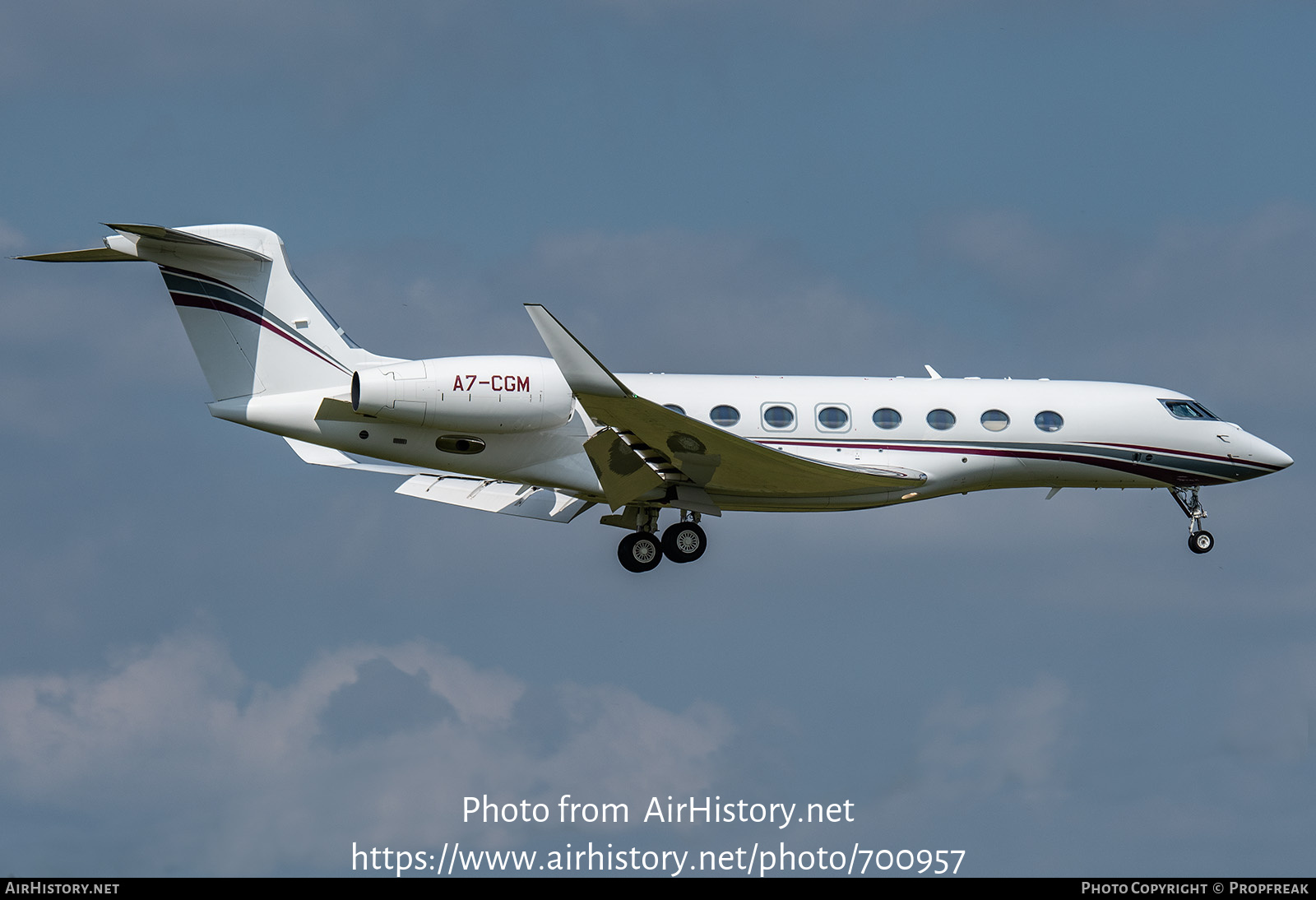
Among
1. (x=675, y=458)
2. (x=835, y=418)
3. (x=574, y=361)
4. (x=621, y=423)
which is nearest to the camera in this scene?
(x=574, y=361)

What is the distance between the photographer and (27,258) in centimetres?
1969

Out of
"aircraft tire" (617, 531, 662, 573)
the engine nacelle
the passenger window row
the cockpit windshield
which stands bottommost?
"aircraft tire" (617, 531, 662, 573)

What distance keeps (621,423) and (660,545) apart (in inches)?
128

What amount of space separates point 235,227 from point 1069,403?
42.9 ft

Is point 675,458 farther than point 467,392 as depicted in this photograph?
Yes

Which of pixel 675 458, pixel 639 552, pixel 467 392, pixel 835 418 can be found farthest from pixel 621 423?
pixel 835 418

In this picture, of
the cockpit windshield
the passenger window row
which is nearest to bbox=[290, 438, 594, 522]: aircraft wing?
the passenger window row

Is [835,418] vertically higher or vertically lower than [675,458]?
higher

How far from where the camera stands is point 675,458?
69.6 ft

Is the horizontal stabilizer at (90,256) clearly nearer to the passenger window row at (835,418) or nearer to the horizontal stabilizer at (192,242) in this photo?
the horizontal stabilizer at (192,242)

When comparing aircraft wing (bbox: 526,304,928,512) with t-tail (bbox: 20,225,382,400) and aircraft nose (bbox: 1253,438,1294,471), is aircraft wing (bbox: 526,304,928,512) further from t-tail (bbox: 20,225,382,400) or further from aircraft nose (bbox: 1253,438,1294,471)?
aircraft nose (bbox: 1253,438,1294,471)

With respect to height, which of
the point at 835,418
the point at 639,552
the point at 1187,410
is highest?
the point at 1187,410

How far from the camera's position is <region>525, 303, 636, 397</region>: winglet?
59.4ft

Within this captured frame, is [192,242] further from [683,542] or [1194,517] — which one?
[1194,517]
